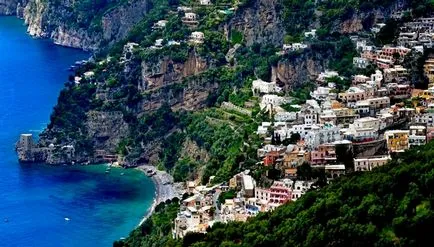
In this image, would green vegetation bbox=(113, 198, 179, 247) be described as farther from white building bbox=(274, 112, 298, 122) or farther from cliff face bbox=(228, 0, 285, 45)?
cliff face bbox=(228, 0, 285, 45)

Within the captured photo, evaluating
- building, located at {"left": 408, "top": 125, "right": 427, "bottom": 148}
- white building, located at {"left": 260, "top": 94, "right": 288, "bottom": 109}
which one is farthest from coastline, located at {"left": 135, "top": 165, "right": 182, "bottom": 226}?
building, located at {"left": 408, "top": 125, "right": 427, "bottom": 148}

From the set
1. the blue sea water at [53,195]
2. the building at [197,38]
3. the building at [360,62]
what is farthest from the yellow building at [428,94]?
the building at [197,38]

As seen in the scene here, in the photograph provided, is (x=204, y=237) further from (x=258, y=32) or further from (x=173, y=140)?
(x=258, y=32)

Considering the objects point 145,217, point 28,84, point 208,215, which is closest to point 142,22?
point 28,84

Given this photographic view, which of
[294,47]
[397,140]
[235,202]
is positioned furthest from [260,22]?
[235,202]

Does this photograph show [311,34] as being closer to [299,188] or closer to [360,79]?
[360,79]

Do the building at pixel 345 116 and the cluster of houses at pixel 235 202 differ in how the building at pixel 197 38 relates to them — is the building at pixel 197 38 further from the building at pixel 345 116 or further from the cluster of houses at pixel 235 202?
the cluster of houses at pixel 235 202
